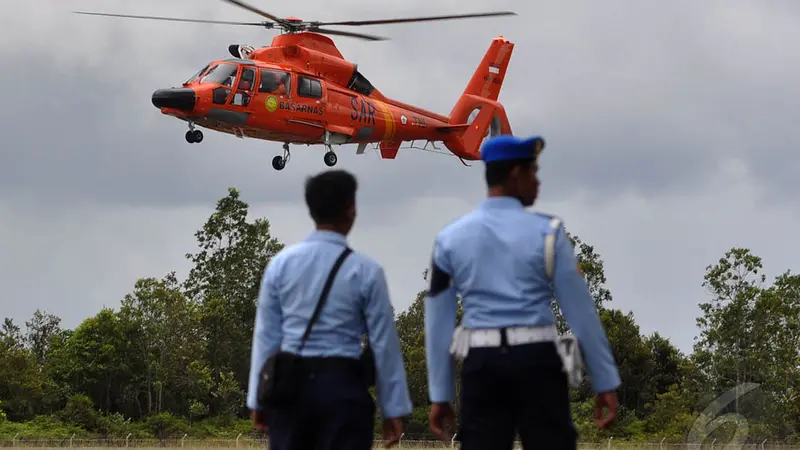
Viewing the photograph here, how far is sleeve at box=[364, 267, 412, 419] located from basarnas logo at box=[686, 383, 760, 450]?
95.2 feet

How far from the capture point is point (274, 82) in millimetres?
39344

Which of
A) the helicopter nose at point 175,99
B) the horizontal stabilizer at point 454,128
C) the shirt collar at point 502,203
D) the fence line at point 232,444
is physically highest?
the horizontal stabilizer at point 454,128

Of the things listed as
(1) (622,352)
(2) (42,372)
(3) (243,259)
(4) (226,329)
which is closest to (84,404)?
(2) (42,372)


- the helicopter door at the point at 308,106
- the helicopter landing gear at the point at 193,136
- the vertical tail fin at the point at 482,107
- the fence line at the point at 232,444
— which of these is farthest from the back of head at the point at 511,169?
the vertical tail fin at the point at 482,107

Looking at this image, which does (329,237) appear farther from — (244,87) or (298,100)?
(298,100)

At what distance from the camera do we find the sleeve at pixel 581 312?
711 cm

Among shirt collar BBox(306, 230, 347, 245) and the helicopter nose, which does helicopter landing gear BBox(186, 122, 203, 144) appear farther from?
shirt collar BBox(306, 230, 347, 245)

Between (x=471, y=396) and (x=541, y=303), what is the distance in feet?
1.80

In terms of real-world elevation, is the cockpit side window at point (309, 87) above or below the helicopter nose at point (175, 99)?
above

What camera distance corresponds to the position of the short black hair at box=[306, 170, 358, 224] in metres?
7.53

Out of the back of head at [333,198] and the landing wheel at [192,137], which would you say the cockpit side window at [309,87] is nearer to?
the landing wheel at [192,137]

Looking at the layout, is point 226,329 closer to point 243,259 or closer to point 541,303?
point 243,259

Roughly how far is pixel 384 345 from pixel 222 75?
31.3 meters

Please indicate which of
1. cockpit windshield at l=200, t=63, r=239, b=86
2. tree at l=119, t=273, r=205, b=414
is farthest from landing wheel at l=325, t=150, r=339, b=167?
tree at l=119, t=273, r=205, b=414
